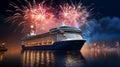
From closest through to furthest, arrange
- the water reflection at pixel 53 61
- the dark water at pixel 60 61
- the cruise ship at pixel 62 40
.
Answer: the water reflection at pixel 53 61 < the dark water at pixel 60 61 < the cruise ship at pixel 62 40

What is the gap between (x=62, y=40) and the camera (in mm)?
79938

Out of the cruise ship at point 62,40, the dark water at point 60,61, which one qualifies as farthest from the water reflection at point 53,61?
the cruise ship at point 62,40

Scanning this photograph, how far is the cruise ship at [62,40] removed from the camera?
7621 cm

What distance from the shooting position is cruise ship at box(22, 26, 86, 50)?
76.2 metres

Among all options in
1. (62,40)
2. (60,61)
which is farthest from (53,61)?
(62,40)

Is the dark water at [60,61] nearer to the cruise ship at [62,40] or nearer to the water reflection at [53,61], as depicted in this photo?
the water reflection at [53,61]

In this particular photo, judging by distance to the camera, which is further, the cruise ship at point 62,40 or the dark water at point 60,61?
the cruise ship at point 62,40

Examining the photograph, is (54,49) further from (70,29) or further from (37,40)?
(37,40)

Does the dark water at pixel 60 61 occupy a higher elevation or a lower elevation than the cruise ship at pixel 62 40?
lower

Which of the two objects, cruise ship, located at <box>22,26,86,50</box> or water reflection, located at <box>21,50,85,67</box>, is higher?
cruise ship, located at <box>22,26,86,50</box>

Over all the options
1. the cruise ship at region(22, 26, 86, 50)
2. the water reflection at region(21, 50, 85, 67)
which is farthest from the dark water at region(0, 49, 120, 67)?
the cruise ship at region(22, 26, 86, 50)

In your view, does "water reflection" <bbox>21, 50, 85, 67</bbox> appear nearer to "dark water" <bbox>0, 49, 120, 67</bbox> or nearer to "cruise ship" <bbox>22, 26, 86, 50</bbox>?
"dark water" <bbox>0, 49, 120, 67</bbox>

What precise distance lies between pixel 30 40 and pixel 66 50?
50.2 meters

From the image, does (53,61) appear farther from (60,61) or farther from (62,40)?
(62,40)
